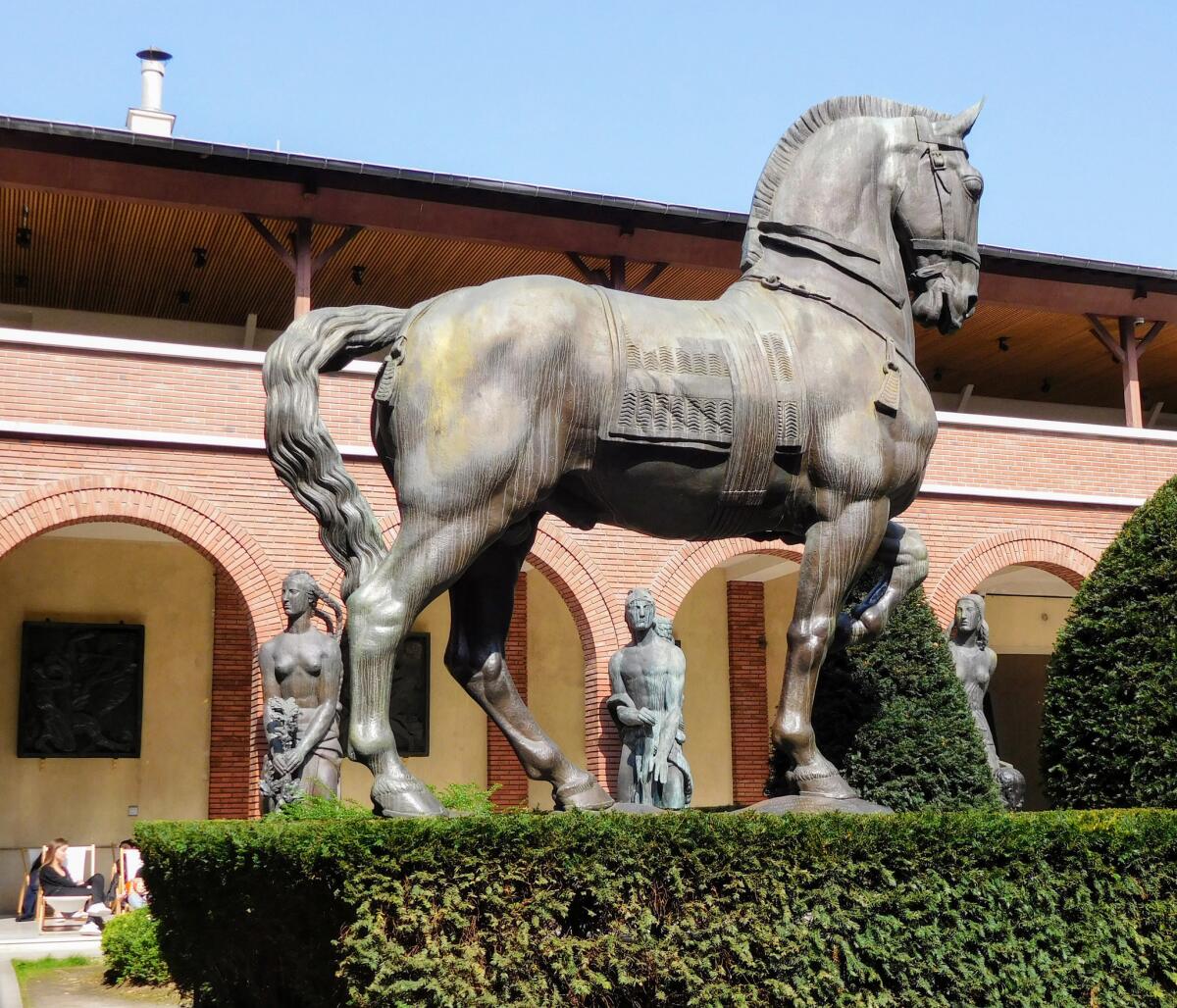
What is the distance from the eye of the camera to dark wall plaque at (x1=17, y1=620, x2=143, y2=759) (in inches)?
762

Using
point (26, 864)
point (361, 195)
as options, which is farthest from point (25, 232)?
point (26, 864)

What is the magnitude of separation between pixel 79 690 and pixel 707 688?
893cm

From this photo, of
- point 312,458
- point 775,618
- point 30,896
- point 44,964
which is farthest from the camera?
point 775,618

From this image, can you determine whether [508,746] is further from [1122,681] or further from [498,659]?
[498,659]

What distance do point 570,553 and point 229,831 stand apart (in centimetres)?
1266

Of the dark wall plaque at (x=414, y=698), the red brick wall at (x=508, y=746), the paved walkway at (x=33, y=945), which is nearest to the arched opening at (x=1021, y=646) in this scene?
the red brick wall at (x=508, y=746)

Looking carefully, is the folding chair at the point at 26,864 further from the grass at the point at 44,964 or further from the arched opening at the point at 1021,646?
the arched opening at the point at 1021,646

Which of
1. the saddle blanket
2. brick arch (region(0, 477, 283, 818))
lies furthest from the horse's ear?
brick arch (region(0, 477, 283, 818))

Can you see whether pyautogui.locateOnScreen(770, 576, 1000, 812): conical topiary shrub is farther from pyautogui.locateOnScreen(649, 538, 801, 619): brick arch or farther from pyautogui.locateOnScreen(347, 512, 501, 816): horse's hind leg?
pyautogui.locateOnScreen(649, 538, 801, 619): brick arch

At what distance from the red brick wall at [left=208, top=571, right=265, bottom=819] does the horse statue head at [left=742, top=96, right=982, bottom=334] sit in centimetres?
1524

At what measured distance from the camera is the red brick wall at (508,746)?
66.4 feet

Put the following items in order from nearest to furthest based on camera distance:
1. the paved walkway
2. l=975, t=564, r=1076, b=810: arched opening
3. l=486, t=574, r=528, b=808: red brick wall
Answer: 1. the paved walkway
2. l=486, t=574, r=528, b=808: red brick wall
3. l=975, t=564, r=1076, b=810: arched opening

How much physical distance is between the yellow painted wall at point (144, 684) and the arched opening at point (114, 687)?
0.02m

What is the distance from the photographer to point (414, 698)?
68.6 feet
